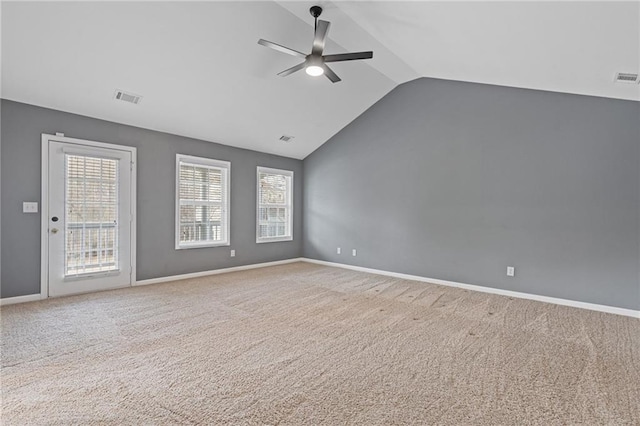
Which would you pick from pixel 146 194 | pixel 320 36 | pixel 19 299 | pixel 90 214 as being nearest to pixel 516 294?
pixel 320 36

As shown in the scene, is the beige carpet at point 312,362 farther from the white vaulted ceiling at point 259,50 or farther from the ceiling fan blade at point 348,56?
the ceiling fan blade at point 348,56

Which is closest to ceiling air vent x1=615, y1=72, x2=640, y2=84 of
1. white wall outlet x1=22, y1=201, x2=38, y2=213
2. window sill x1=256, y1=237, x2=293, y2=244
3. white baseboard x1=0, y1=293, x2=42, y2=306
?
window sill x1=256, y1=237, x2=293, y2=244

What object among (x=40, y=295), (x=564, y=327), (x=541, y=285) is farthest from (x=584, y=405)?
(x=40, y=295)

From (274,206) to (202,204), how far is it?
5.48 feet

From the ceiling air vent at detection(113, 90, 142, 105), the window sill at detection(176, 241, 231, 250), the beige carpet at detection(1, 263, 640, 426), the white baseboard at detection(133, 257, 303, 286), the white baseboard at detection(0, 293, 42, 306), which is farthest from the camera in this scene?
the window sill at detection(176, 241, 231, 250)

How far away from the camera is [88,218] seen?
4.48 m

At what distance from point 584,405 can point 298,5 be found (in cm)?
428

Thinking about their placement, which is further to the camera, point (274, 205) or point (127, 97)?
point (274, 205)

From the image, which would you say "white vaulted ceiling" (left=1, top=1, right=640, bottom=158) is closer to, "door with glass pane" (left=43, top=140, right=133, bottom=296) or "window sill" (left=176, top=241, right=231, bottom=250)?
"door with glass pane" (left=43, top=140, right=133, bottom=296)

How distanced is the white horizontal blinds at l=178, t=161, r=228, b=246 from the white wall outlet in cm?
186

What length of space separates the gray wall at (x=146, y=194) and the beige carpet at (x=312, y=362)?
0.76 metres

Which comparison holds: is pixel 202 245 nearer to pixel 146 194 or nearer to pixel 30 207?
pixel 146 194

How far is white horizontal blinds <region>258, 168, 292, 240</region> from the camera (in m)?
6.78

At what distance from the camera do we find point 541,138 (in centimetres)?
449
